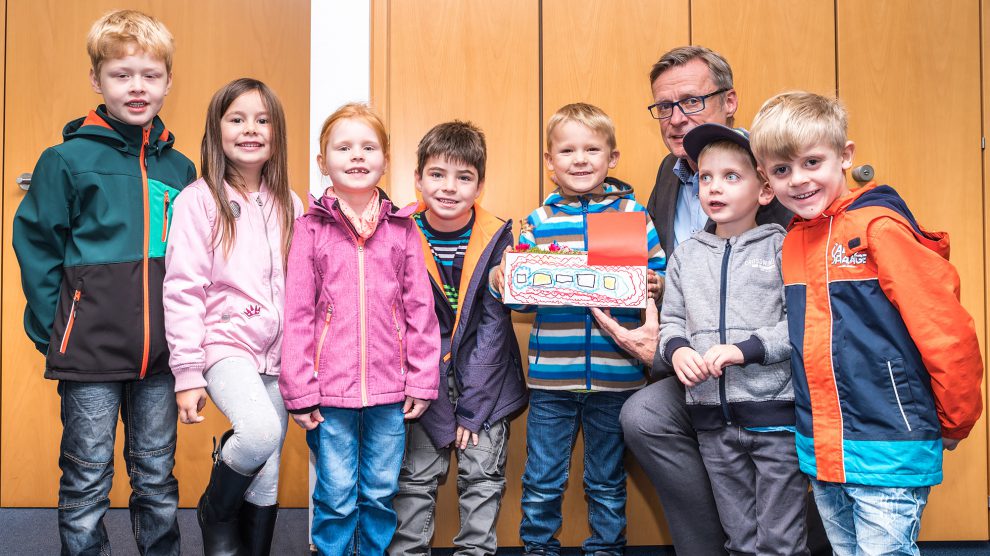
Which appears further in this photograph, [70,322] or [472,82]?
[472,82]

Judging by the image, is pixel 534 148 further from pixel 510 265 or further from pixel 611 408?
pixel 611 408

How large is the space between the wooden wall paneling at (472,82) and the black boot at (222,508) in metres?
1.08

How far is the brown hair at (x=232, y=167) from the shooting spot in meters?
1.72

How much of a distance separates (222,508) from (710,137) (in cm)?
158

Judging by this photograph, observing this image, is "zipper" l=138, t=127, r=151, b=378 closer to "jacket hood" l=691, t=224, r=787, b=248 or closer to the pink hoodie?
the pink hoodie

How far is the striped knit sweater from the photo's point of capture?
197 centimetres

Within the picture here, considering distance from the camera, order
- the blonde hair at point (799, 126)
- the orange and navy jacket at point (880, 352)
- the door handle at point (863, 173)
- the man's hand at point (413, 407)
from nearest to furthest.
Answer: the orange and navy jacket at point (880, 352), the blonde hair at point (799, 126), the man's hand at point (413, 407), the door handle at point (863, 173)

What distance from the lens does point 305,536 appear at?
2416 mm

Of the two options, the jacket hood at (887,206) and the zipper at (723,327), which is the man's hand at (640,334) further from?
the jacket hood at (887,206)

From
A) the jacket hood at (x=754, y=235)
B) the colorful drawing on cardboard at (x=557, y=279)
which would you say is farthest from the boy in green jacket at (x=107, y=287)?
the jacket hood at (x=754, y=235)

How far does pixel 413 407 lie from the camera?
5.97 feet

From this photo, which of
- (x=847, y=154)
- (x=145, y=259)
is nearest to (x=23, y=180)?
(x=145, y=259)

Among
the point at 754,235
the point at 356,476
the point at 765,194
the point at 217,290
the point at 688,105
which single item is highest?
the point at 688,105

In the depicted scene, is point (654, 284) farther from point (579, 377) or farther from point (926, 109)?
point (926, 109)
